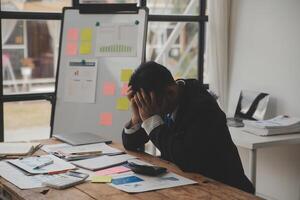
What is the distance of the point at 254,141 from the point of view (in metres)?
3.05

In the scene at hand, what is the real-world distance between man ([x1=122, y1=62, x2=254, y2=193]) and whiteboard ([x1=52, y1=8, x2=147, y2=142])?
3.86 ft

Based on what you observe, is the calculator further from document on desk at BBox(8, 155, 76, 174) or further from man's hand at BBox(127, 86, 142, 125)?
man's hand at BBox(127, 86, 142, 125)

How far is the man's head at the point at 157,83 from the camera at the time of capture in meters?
2.12

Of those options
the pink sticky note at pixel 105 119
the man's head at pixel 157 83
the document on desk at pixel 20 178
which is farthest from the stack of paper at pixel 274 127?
the document on desk at pixel 20 178

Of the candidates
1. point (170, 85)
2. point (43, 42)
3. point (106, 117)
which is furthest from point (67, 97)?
point (170, 85)

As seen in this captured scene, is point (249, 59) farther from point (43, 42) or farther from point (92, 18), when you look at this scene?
point (43, 42)

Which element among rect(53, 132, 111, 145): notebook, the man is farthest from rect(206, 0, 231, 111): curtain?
the man

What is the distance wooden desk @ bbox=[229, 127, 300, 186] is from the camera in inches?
119

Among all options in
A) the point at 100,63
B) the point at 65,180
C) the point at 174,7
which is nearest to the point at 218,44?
the point at 174,7

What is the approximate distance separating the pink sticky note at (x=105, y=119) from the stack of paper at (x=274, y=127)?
39.3 inches

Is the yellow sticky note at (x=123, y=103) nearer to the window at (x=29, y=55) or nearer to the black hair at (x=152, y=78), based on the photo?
the window at (x=29, y=55)

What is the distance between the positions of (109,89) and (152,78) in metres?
1.42

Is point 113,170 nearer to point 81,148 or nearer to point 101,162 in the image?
point 101,162

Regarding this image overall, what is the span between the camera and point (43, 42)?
12.7ft
